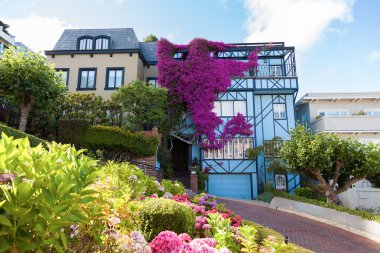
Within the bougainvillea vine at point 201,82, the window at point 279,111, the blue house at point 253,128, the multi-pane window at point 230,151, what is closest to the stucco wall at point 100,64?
the bougainvillea vine at point 201,82

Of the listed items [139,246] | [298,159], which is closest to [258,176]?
[298,159]

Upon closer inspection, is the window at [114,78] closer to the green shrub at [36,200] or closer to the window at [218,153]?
the window at [218,153]

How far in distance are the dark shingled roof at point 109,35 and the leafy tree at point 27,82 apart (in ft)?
28.5

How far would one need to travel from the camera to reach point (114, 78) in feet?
72.3

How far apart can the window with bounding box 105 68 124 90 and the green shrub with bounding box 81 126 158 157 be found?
6.73 m

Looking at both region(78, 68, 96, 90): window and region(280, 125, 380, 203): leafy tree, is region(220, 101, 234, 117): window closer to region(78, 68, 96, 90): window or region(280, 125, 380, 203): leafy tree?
region(280, 125, 380, 203): leafy tree

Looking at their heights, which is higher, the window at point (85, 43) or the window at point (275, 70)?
the window at point (85, 43)

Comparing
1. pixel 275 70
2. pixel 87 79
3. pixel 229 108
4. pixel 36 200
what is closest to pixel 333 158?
pixel 229 108

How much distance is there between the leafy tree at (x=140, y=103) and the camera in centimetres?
1798

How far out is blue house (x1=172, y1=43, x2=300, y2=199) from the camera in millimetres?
20797

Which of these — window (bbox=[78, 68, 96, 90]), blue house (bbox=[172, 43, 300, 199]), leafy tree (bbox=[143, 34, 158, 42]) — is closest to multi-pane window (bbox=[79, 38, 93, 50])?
window (bbox=[78, 68, 96, 90])

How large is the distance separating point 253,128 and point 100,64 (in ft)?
45.7

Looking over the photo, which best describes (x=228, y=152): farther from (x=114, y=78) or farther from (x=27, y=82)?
(x=27, y=82)

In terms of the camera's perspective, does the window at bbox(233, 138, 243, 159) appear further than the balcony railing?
No
